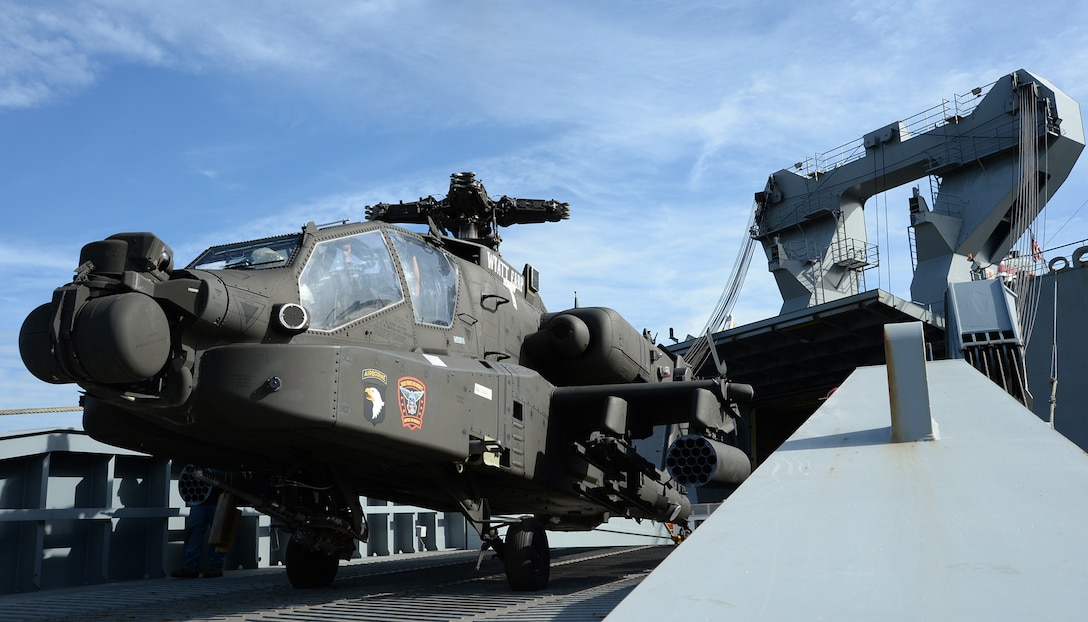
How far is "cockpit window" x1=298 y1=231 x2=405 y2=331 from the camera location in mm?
6734

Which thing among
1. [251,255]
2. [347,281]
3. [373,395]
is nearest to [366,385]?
[373,395]

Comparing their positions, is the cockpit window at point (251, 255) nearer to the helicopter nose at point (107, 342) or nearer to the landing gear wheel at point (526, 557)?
the helicopter nose at point (107, 342)

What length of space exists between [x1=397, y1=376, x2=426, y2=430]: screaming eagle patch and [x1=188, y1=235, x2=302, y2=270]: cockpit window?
4.59 ft

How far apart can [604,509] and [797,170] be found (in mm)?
21940

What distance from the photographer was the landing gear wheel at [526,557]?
7.29 metres

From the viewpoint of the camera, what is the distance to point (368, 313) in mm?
6973

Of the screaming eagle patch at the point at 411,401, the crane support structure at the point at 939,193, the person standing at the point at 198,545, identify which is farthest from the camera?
the crane support structure at the point at 939,193

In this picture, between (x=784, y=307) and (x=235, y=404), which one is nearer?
(x=235, y=404)

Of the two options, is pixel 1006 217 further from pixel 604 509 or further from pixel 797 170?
pixel 604 509

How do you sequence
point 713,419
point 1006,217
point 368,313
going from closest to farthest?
point 368,313
point 713,419
point 1006,217

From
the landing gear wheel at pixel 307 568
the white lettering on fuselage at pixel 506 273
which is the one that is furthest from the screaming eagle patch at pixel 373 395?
the white lettering on fuselage at pixel 506 273

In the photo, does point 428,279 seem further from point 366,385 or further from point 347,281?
point 366,385

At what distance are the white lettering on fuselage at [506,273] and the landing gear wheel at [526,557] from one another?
289cm

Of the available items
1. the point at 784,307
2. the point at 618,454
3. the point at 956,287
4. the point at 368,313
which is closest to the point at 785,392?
the point at 784,307
